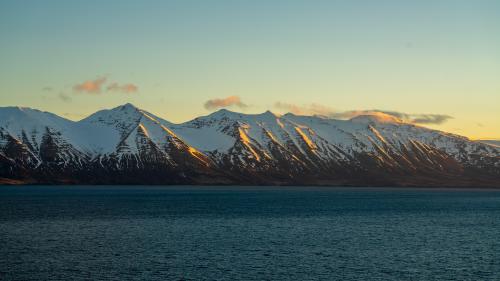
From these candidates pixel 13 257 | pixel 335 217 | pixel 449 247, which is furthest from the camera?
pixel 335 217

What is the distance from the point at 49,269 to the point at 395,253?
56.3 m

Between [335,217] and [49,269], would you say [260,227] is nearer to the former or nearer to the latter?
[335,217]

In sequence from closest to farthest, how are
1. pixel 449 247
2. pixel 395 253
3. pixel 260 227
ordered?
pixel 395 253 < pixel 449 247 < pixel 260 227

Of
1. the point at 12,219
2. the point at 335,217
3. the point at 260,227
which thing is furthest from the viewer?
the point at 335,217

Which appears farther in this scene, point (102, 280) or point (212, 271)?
point (212, 271)

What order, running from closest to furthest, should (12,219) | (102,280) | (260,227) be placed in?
(102,280)
(260,227)
(12,219)

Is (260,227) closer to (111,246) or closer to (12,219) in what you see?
(111,246)

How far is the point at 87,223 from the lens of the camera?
159875mm

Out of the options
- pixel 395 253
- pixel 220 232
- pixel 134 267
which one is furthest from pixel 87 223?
pixel 395 253

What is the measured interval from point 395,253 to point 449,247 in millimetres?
14244

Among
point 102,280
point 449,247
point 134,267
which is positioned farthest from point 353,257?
point 102,280

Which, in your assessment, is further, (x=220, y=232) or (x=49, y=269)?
(x=220, y=232)

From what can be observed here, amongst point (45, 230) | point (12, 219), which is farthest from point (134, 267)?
point (12, 219)

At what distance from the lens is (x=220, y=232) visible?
467ft
